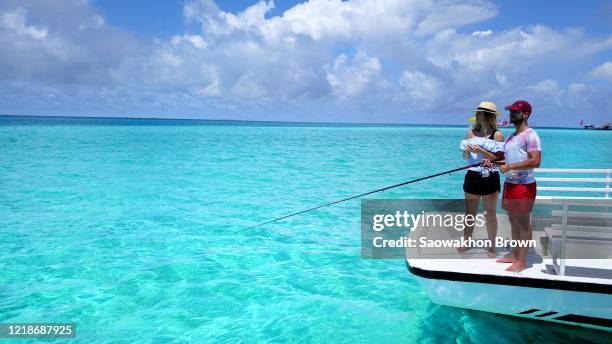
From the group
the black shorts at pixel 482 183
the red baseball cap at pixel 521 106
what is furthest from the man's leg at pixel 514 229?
the red baseball cap at pixel 521 106

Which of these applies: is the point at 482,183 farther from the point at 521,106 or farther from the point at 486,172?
the point at 521,106

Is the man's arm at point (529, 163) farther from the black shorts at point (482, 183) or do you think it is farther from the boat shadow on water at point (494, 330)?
the boat shadow on water at point (494, 330)

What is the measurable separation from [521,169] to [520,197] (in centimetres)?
32

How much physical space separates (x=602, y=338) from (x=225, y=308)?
4.63 m

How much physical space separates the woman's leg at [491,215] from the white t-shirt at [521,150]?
25.0 inches

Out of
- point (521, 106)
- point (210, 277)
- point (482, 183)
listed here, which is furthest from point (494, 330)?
point (210, 277)

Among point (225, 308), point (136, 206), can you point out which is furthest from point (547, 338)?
point (136, 206)

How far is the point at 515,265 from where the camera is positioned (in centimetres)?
438

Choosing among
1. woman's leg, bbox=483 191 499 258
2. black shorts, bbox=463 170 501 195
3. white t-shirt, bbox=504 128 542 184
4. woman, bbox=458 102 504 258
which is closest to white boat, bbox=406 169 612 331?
woman's leg, bbox=483 191 499 258

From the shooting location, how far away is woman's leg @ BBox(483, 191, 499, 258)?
4812 mm

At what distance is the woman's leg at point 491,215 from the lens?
15.8 feet

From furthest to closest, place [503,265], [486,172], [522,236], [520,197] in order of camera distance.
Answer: [486,172], [503,265], [522,236], [520,197]

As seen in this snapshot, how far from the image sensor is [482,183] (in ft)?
15.6

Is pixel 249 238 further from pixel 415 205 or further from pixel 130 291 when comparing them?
pixel 415 205
